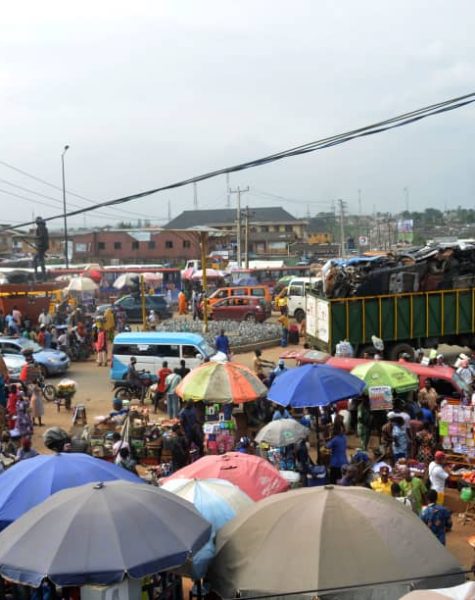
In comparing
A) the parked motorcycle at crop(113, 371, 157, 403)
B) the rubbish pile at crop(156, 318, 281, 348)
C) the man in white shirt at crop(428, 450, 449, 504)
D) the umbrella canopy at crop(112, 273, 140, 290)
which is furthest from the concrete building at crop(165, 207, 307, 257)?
the man in white shirt at crop(428, 450, 449, 504)

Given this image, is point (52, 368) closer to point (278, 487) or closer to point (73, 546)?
point (278, 487)

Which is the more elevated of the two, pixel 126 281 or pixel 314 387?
pixel 126 281

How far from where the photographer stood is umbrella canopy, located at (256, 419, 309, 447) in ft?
39.6

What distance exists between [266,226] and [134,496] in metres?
93.6

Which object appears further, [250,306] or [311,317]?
[250,306]

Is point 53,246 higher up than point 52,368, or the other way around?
point 53,246

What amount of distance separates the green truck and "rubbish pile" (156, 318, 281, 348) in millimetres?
4667

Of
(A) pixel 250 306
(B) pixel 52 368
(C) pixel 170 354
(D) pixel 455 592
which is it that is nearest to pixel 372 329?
(C) pixel 170 354

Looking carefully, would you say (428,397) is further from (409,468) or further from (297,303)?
(297,303)

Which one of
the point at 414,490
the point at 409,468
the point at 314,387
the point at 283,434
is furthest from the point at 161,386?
the point at 414,490

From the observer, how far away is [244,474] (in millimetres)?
9242

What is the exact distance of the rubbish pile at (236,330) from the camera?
91.5 feet

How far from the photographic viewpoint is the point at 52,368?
23656mm

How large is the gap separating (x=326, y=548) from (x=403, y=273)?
16.9 m
